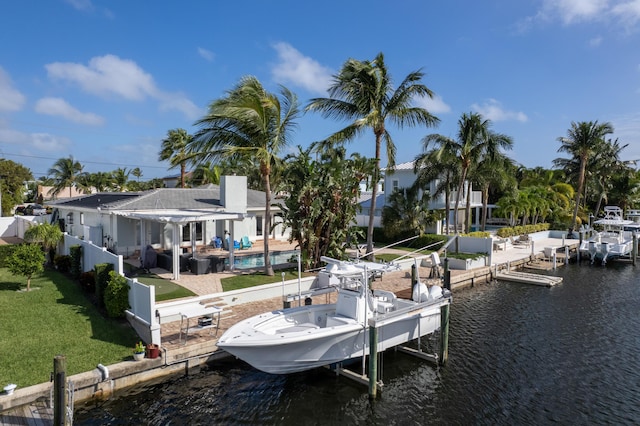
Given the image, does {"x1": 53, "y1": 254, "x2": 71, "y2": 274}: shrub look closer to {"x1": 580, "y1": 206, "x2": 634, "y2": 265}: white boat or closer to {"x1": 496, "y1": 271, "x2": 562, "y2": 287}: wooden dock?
{"x1": 496, "y1": 271, "x2": 562, "y2": 287}: wooden dock

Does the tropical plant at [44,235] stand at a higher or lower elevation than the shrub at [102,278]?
higher

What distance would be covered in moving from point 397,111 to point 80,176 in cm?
5695

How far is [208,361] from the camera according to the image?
37.9ft

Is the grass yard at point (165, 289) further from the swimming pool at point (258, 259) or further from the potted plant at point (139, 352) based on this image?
the swimming pool at point (258, 259)

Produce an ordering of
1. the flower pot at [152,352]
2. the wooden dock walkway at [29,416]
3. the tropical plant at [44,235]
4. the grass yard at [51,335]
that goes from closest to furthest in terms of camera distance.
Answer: the wooden dock walkway at [29,416], the grass yard at [51,335], the flower pot at [152,352], the tropical plant at [44,235]

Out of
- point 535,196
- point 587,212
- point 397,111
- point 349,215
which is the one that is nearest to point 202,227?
point 349,215

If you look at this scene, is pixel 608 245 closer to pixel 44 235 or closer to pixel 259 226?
pixel 259 226

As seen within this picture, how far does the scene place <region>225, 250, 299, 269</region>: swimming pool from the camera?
21.3 m

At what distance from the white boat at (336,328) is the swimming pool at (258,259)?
8476 mm

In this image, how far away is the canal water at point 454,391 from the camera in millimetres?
9430

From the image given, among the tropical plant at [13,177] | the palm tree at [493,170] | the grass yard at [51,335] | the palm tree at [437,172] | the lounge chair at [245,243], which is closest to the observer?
the grass yard at [51,335]

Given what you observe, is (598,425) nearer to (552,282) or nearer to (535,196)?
(552,282)

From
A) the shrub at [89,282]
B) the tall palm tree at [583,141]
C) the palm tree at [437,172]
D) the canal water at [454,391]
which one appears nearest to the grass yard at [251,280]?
the shrub at [89,282]

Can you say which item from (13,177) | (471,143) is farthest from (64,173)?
(471,143)
